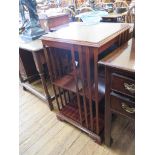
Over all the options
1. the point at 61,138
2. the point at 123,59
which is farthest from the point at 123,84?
the point at 61,138

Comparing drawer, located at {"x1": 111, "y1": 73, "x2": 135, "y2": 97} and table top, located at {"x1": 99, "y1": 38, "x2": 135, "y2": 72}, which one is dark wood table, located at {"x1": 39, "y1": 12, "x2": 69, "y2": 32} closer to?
table top, located at {"x1": 99, "y1": 38, "x2": 135, "y2": 72}

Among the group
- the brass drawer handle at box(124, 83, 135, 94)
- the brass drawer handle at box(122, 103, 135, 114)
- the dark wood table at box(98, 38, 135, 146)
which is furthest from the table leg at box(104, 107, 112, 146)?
the brass drawer handle at box(124, 83, 135, 94)

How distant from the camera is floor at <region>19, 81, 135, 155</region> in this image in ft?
4.16

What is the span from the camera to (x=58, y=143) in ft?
4.48

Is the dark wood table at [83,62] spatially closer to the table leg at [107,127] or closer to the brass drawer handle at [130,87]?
the table leg at [107,127]

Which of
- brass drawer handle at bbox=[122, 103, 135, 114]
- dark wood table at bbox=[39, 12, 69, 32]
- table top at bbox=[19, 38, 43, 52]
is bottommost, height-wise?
brass drawer handle at bbox=[122, 103, 135, 114]

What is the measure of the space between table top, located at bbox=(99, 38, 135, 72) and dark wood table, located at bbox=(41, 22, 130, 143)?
80mm

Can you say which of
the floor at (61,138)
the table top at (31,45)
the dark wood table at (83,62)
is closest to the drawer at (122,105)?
the dark wood table at (83,62)

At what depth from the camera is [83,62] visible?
3.47ft

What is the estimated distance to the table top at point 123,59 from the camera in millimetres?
795

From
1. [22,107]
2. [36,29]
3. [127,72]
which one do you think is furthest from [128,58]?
[22,107]

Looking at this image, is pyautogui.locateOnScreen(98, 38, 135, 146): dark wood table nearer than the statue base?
Yes
